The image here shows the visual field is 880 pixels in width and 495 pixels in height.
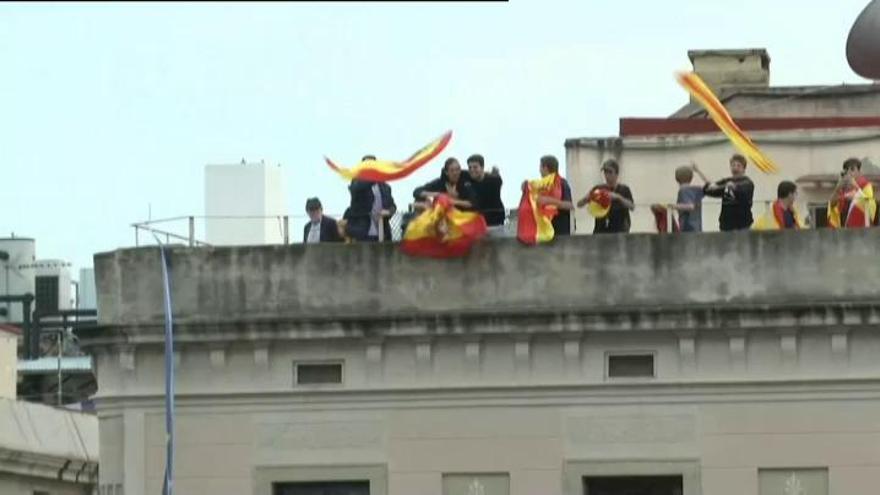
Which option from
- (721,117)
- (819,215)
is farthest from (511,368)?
(819,215)

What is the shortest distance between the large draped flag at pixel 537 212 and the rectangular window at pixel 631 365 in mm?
1675

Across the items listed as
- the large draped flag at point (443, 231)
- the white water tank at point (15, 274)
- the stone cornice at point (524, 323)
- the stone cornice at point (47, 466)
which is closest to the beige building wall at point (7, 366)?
the stone cornice at point (47, 466)

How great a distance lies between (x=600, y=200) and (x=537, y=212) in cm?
77

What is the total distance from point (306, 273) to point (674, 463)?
5.06 m

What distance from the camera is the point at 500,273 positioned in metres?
46.6

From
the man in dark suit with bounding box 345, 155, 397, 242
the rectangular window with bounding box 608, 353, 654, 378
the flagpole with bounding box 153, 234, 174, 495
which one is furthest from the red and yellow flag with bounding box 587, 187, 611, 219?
the flagpole with bounding box 153, 234, 174, 495

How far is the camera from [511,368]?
4656cm

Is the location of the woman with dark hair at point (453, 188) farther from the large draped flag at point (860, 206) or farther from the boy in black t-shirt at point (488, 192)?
the large draped flag at point (860, 206)

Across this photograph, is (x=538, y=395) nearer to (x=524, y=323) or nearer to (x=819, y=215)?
(x=524, y=323)

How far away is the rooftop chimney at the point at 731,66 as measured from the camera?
62.8 meters

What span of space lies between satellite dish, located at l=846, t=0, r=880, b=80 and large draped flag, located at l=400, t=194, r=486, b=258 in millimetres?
13920

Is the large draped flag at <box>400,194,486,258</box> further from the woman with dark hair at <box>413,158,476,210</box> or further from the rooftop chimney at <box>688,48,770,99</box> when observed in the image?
the rooftop chimney at <box>688,48,770,99</box>

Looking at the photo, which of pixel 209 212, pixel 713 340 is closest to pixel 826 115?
pixel 209 212

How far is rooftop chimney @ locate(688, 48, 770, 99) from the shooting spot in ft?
206
